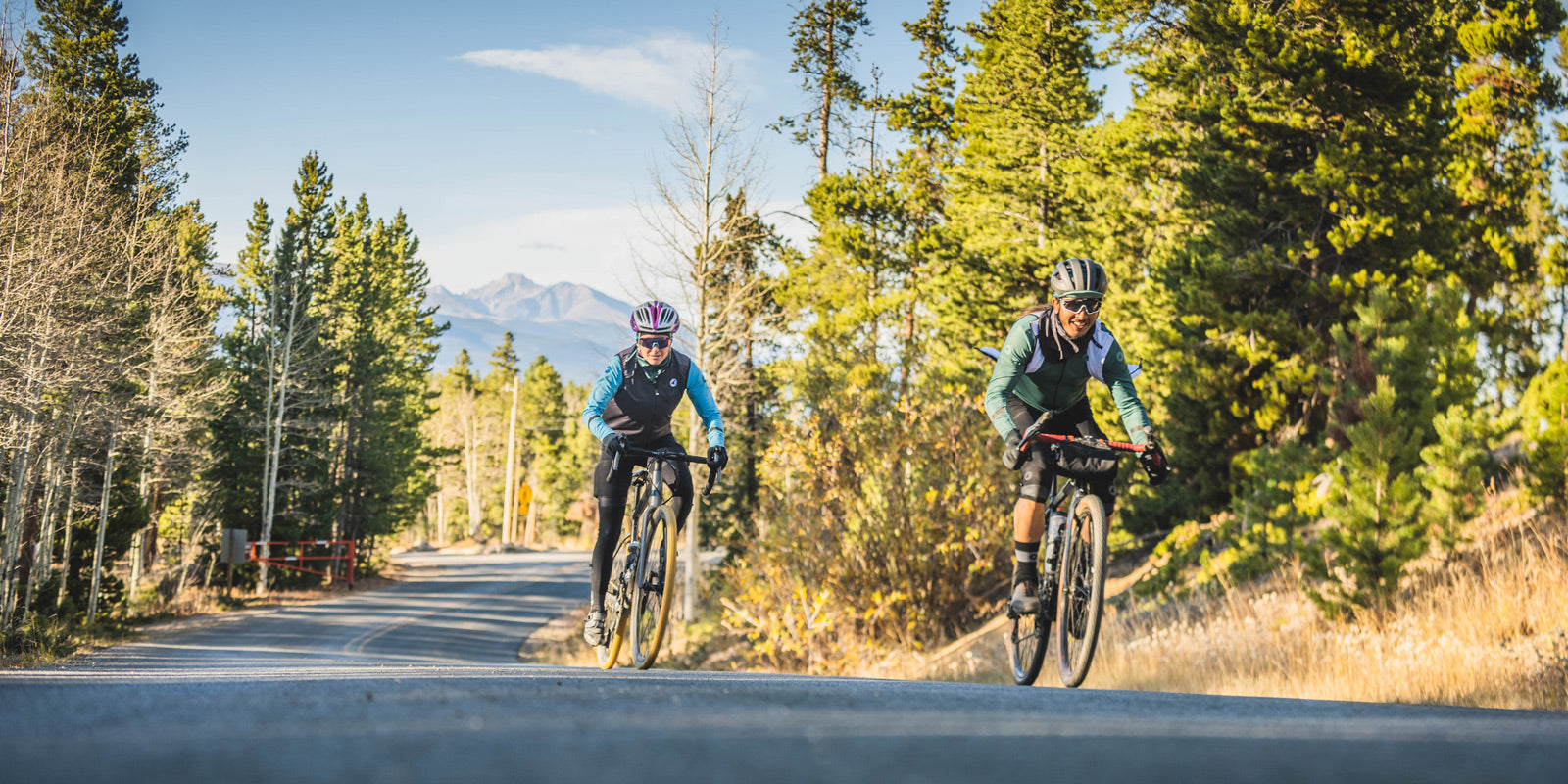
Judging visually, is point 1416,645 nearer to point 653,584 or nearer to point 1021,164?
point 653,584

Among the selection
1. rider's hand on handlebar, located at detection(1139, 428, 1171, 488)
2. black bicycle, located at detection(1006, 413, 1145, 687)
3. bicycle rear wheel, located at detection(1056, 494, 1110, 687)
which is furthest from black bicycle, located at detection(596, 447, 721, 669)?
rider's hand on handlebar, located at detection(1139, 428, 1171, 488)

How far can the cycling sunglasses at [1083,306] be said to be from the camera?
248 inches

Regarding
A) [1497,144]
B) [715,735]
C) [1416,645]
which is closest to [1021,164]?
[1497,144]

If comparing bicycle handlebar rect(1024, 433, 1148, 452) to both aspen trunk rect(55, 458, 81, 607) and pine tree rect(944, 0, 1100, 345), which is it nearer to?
pine tree rect(944, 0, 1100, 345)

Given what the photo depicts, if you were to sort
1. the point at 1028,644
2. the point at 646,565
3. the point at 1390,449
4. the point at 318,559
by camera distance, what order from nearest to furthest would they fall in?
the point at 1028,644 → the point at 646,565 → the point at 1390,449 → the point at 318,559

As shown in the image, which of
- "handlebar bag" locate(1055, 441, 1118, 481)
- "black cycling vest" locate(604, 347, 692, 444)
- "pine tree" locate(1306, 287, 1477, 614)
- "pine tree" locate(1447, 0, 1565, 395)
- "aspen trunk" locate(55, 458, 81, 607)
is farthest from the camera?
"aspen trunk" locate(55, 458, 81, 607)

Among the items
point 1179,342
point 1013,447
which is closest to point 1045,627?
point 1013,447

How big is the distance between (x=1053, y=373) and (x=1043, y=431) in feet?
1.45

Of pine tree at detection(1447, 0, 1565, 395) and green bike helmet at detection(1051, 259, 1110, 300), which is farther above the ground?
pine tree at detection(1447, 0, 1565, 395)

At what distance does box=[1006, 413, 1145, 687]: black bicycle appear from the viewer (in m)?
6.18

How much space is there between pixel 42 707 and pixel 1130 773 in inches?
110

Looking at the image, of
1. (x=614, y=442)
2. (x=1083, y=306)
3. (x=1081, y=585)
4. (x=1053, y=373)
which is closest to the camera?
(x=1083, y=306)

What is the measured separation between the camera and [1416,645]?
23.8ft

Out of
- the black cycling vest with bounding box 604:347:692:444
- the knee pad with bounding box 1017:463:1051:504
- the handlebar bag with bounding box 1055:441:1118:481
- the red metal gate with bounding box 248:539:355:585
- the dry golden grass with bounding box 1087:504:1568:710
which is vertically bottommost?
the red metal gate with bounding box 248:539:355:585
